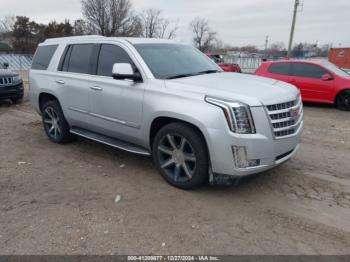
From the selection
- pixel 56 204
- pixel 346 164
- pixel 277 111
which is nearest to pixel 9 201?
pixel 56 204

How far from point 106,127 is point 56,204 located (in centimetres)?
147

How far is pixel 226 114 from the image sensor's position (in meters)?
3.48

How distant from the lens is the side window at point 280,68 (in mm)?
10883

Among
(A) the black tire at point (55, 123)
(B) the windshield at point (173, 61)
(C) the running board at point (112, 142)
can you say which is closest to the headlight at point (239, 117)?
(B) the windshield at point (173, 61)

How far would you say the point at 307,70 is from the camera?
10469 mm

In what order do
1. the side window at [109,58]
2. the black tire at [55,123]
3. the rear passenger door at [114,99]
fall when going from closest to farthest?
1. the rear passenger door at [114,99]
2. the side window at [109,58]
3. the black tire at [55,123]

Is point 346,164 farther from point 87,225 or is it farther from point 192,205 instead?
point 87,225

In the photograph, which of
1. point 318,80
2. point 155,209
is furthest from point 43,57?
point 318,80

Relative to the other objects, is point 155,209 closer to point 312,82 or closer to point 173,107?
point 173,107

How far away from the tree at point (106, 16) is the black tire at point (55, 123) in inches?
1363

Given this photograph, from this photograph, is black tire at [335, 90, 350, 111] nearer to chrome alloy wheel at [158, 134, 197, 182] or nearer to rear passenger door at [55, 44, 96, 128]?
chrome alloy wheel at [158, 134, 197, 182]

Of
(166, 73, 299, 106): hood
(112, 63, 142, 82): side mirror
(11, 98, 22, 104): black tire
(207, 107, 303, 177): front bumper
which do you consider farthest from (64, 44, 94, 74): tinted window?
(11, 98, 22, 104): black tire

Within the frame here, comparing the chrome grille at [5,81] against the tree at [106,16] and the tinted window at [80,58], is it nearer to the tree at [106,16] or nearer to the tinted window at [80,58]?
the tinted window at [80,58]

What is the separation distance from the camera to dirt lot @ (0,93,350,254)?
3033 millimetres
